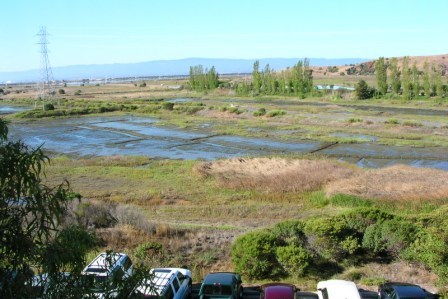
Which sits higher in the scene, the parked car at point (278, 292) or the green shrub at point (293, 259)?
the parked car at point (278, 292)

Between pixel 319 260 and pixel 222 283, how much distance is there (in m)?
5.21

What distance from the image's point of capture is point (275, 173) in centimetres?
3325

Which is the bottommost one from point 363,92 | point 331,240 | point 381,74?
point 331,240

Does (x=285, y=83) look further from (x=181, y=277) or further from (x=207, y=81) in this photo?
(x=181, y=277)

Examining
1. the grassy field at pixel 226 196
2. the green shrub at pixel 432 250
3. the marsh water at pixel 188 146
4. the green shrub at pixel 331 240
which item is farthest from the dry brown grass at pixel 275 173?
the green shrub at pixel 432 250

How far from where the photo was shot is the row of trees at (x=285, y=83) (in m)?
109

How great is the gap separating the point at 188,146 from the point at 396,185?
2643 centimetres

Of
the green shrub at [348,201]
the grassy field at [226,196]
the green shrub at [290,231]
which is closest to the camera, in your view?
the green shrub at [290,231]

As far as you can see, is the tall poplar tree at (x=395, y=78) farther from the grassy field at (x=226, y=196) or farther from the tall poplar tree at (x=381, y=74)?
the grassy field at (x=226, y=196)

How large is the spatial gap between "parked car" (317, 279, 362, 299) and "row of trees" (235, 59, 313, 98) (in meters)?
95.0

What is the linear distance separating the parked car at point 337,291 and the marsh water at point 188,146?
88.3 ft

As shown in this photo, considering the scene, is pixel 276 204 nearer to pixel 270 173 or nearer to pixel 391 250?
pixel 270 173

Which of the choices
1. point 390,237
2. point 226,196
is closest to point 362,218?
point 390,237

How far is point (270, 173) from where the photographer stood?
110ft
